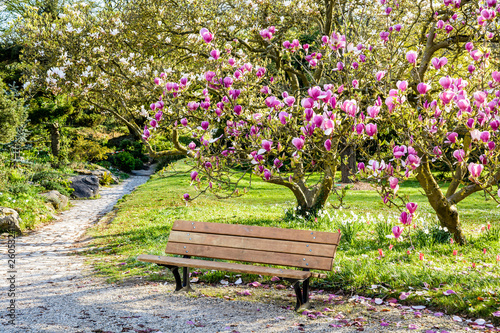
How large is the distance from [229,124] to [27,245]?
206 inches

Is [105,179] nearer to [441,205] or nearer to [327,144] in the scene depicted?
[441,205]

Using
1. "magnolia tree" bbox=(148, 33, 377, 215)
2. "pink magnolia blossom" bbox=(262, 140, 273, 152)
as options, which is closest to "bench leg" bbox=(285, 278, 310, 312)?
"magnolia tree" bbox=(148, 33, 377, 215)

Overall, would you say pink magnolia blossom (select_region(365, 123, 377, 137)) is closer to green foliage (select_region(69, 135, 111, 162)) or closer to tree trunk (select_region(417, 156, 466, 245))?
tree trunk (select_region(417, 156, 466, 245))

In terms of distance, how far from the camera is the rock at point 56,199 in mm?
11578

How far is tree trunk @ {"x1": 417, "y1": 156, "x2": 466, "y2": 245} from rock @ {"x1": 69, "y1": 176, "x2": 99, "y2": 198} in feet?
38.9

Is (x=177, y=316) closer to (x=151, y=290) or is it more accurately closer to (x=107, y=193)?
(x=151, y=290)

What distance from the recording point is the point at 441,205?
5.99m

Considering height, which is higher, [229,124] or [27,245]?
[229,124]

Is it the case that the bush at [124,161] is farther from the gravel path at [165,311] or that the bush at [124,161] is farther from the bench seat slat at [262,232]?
the bench seat slat at [262,232]

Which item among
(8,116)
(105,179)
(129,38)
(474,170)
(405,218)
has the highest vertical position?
(129,38)

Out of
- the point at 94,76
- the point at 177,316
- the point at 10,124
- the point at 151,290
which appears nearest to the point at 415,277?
the point at 177,316

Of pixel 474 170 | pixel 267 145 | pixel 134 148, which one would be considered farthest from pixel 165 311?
pixel 134 148

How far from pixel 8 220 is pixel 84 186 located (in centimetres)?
618

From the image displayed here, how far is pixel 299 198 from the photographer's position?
804 cm
